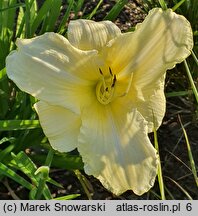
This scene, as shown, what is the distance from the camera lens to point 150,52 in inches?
39.9

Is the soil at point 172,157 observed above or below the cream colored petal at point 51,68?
below

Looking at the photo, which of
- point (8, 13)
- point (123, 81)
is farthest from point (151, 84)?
point (8, 13)

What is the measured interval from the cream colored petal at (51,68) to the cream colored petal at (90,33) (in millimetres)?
39

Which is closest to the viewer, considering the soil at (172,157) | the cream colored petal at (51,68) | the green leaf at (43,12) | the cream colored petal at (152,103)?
the cream colored petal at (51,68)

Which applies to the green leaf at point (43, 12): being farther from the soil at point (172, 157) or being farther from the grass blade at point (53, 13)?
the soil at point (172, 157)

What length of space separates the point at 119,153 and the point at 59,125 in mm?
135

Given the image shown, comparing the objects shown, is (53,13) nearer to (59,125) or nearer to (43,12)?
(43,12)

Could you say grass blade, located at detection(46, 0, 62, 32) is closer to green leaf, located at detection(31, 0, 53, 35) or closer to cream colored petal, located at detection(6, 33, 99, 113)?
green leaf, located at detection(31, 0, 53, 35)

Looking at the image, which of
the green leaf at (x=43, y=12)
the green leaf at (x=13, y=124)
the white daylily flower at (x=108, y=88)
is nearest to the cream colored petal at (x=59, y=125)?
the white daylily flower at (x=108, y=88)

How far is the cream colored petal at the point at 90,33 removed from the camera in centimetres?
101

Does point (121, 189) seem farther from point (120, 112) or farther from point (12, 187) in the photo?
point (12, 187)

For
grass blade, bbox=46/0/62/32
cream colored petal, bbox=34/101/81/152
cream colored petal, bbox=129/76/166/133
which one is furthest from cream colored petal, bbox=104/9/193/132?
grass blade, bbox=46/0/62/32

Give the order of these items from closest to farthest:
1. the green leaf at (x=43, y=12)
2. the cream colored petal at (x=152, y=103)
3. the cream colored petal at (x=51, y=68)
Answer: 1. the cream colored petal at (x=51, y=68)
2. the cream colored petal at (x=152, y=103)
3. the green leaf at (x=43, y=12)

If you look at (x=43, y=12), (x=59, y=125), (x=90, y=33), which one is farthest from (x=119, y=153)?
(x=43, y=12)
